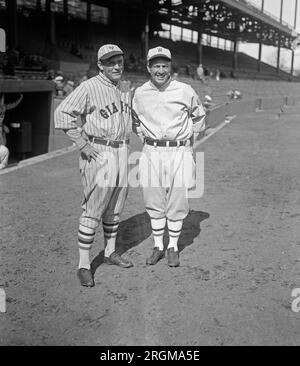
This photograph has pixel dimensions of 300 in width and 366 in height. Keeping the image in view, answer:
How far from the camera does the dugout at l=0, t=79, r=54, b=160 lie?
13.9 meters

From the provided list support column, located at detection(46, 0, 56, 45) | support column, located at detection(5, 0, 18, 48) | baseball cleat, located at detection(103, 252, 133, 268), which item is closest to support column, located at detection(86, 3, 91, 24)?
support column, located at detection(46, 0, 56, 45)

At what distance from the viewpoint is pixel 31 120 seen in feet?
48.6

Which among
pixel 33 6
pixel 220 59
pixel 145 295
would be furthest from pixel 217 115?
pixel 220 59

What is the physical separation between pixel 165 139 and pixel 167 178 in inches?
14.4

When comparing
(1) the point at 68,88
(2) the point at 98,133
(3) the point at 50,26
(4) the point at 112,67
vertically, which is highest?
(3) the point at 50,26

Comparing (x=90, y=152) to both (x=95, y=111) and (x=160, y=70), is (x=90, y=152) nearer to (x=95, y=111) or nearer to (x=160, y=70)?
(x=95, y=111)

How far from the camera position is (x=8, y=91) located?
12.6 m

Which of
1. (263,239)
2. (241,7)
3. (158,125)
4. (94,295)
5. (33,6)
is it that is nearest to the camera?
(94,295)

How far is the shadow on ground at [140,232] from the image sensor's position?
4.59m

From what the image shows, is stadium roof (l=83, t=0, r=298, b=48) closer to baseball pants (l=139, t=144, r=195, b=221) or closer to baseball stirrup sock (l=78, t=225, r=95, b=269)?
baseball pants (l=139, t=144, r=195, b=221)

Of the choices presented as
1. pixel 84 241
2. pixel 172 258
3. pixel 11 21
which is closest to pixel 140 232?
pixel 172 258

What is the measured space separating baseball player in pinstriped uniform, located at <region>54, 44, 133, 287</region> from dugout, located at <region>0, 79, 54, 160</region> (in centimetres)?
1050
